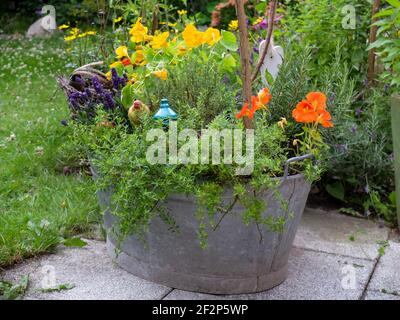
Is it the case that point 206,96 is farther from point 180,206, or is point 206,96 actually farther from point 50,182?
point 50,182

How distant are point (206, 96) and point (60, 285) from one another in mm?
941

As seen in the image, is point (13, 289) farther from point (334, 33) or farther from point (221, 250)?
point (334, 33)

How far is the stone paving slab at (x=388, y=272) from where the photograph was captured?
8.11 ft

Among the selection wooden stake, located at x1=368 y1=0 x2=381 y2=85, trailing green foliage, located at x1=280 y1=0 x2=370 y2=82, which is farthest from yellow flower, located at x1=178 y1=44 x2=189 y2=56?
wooden stake, located at x1=368 y1=0 x2=381 y2=85

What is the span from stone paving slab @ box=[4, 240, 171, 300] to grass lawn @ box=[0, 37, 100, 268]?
79 mm

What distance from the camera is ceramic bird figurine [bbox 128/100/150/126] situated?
2402 mm

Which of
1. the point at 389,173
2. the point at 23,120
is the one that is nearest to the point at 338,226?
the point at 389,173

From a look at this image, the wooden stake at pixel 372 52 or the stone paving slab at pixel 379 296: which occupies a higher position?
the wooden stake at pixel 372 52

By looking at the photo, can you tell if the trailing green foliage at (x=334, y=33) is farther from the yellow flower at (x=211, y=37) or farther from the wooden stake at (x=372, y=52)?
the yellow flower at (x=211, y=37)

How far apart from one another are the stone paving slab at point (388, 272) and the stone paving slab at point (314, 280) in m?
0.04

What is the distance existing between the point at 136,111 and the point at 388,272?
4.16 ft

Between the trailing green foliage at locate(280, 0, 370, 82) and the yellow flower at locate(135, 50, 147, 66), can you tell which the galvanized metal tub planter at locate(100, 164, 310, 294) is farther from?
the trailing green foliage at locate(280, 0, 370, 82)

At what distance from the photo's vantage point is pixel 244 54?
86.6 inches

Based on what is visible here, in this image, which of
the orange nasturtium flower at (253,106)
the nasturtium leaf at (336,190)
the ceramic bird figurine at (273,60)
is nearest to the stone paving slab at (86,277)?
the orange nasturtium flower at (253,106)
